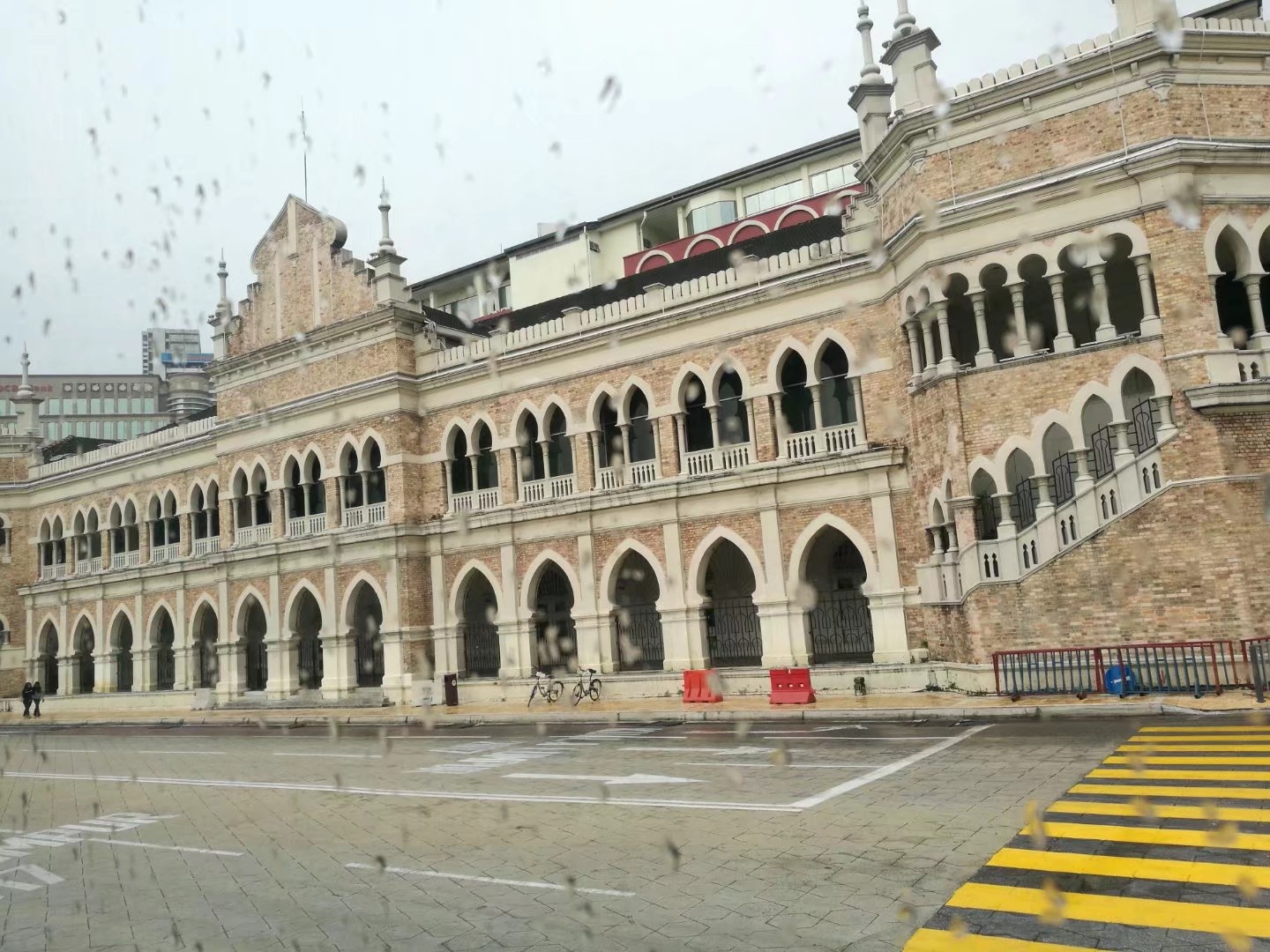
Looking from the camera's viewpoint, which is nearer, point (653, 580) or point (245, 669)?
point (653, 580)

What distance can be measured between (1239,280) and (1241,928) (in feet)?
50.4

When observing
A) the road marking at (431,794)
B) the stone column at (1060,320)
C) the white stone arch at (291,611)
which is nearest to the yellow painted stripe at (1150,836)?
the road marking at (431,794)

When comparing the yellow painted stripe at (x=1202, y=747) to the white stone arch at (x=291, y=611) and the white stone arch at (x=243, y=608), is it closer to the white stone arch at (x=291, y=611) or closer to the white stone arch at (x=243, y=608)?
the white stone arch at (x=291, y=611)

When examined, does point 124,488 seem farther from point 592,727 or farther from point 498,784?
point 498,784

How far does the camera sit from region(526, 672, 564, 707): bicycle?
2344cm

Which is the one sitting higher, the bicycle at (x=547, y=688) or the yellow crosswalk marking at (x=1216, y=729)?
the bicycle at (x=547, y=688)

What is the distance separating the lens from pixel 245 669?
32.6m

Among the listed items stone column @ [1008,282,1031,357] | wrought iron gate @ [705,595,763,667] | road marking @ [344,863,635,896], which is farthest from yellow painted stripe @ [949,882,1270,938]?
wrought iron gate @ [705,595,763,667]

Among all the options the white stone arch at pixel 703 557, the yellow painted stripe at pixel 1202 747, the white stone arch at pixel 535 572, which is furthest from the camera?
the white stone arch at pixel 535 572

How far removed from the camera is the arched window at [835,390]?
2230 cm

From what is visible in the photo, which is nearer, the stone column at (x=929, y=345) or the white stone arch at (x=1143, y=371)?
the white stone arch at (x=1143, y=371)

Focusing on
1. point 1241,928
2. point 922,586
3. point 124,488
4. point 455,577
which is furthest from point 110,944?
point 124,488

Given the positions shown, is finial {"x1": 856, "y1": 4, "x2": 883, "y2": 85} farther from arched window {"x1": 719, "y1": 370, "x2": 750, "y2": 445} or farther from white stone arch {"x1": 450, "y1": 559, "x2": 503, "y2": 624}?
white stone arch {"x1": 450, "y1": 559, "x2": 503, "y2": 624}

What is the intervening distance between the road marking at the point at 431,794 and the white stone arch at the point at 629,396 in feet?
44.9
